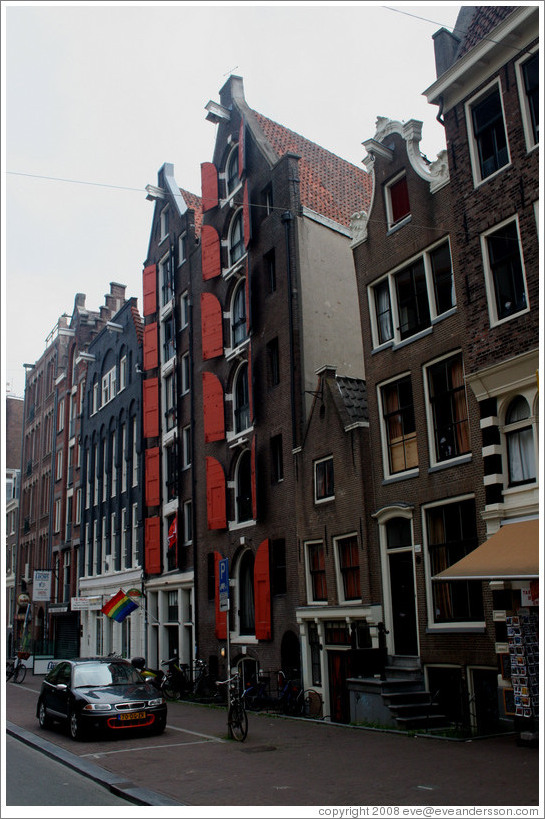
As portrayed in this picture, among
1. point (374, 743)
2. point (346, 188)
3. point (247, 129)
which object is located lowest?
point (374, 743)

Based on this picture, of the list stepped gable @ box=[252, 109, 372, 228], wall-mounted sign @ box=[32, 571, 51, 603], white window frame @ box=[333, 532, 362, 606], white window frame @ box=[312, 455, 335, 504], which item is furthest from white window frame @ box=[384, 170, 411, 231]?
wall-mounted sign @ box=[32, 571, 51, 603]

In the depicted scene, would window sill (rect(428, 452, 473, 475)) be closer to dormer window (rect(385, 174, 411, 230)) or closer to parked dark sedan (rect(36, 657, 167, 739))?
dormer window (rect(385, 174, 411, 230))

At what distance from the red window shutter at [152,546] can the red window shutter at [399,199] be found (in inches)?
739

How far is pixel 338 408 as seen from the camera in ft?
72.3

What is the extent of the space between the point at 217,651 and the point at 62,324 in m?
34.0

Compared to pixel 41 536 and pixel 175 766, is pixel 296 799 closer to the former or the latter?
pixel 175 766

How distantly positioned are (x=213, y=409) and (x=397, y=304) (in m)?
11.0

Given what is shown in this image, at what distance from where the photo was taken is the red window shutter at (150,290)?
37375 millimetres

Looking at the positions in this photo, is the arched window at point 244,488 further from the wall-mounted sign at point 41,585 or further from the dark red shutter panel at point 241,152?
the wall-mounted sign at point 41,585

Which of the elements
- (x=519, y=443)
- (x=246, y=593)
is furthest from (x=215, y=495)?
(x=519, y=443)

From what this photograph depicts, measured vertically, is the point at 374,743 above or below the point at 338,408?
below

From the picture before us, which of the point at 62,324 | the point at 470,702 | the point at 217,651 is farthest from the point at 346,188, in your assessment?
the point at 62,324

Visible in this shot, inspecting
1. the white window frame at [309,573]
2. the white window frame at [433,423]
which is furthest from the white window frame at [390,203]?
the white window frame at [309,573]

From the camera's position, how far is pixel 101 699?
1683 cm
